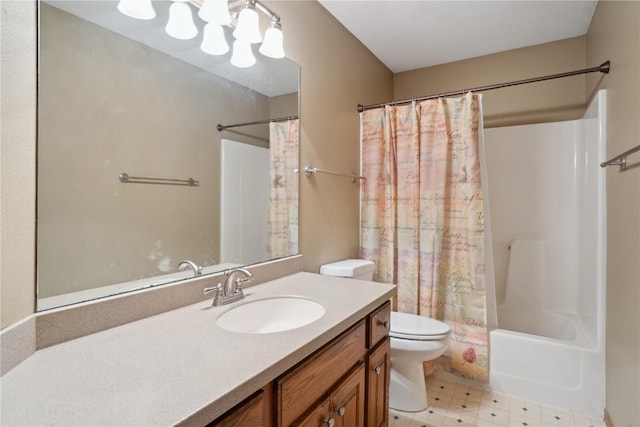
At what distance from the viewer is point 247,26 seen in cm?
136

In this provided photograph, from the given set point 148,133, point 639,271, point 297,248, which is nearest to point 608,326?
point 639,271

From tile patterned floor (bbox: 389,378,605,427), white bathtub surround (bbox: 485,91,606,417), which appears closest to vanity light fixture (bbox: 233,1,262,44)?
white bathtub surround (bbox: 485,91,606,417)

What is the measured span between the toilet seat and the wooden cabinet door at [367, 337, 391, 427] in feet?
1.16

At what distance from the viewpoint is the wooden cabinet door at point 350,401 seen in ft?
3.39

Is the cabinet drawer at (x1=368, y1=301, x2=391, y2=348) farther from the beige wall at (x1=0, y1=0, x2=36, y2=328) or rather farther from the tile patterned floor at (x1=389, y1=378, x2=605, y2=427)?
the beige wall at (x1=0, y1=0, x2=36, y2=328)

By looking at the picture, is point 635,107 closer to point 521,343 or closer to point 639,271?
point 639,271

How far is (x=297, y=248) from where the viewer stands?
1.79 m

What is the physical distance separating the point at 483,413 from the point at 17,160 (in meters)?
2.33

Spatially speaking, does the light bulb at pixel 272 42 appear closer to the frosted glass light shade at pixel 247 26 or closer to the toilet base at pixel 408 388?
the frosted glass light shade at pixel 247 26

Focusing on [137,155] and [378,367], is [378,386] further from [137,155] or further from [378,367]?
[137,155]

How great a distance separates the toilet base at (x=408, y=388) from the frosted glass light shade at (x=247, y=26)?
1834mm

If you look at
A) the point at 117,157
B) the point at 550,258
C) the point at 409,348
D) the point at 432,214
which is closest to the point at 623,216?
the point at 432,214

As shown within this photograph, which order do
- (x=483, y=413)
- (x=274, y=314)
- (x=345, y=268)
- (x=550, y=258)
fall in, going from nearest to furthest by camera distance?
(x=274, y=314) → (x=483, y=413) → (x=345, y=268) → (x=550, y=258)

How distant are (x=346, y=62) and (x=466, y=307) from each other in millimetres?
1832
